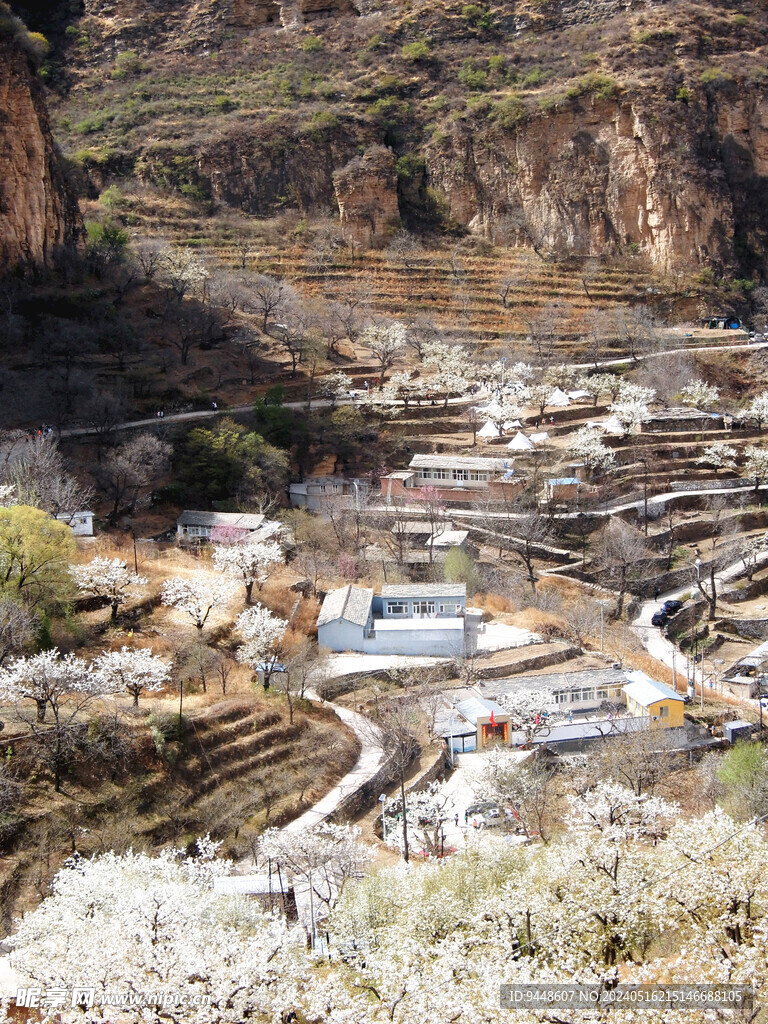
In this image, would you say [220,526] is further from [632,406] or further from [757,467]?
[757,467]

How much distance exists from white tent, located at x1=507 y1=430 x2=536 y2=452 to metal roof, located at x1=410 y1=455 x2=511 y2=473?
1.19 meters

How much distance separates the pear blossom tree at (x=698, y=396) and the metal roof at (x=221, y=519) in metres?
23.1

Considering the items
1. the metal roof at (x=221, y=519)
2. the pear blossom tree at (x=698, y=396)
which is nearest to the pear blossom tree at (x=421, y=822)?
the metal roof at (x=221, y=519)

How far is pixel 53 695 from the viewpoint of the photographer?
944 inches

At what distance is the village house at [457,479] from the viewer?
44.7 metres

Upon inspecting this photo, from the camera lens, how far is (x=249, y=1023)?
13.6 metres

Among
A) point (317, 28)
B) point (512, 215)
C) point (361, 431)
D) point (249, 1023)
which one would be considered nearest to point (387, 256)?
point (512, 215)

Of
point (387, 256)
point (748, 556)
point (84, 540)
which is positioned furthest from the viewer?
point (387, 256)

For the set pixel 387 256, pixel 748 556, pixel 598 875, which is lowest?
pixel 748 556

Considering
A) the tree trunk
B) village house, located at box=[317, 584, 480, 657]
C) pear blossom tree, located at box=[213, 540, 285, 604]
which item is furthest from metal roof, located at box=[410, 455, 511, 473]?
the tree trunk

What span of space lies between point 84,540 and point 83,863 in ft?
60.5

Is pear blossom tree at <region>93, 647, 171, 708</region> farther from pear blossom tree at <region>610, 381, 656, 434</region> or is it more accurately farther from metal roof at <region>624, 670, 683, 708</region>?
pear blossom tree at <region>610, 381, 656, 434</region>

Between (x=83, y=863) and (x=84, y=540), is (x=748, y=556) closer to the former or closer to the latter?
(x=84, y=540)

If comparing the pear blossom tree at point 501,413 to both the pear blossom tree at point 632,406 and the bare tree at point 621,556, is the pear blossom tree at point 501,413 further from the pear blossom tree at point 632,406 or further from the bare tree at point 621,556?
the bare tree at point 621,556
